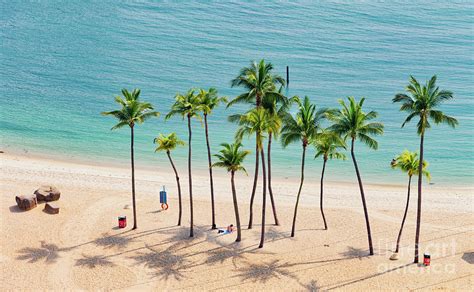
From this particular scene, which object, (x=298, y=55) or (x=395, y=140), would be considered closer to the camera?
(x=395, y=140)

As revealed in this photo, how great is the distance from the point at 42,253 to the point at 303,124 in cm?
2176

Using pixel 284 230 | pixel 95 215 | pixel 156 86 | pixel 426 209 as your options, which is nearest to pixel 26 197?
pixel 95 215

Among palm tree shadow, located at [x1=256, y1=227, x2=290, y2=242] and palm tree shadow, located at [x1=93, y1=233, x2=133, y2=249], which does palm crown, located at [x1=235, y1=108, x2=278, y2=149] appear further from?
palm tree shadow, located at [x1=93, y1=233, x2=133, y2=249]

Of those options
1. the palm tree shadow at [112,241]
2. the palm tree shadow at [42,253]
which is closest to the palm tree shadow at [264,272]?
the palm tree shadow at [112,241]

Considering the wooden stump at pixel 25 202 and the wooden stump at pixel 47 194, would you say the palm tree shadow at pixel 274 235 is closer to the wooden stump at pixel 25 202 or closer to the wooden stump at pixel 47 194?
the wooden stump at pixel 47 194

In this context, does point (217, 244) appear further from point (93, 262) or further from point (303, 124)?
point (303, 124)

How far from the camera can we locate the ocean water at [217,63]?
74125mm

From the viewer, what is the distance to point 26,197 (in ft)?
160

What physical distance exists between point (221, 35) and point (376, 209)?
235ft

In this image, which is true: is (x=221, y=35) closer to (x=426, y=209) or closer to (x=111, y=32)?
(x=111, y=32)

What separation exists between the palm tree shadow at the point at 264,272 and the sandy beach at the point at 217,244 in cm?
7

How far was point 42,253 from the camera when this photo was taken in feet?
135

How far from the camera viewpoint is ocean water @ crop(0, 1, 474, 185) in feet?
243

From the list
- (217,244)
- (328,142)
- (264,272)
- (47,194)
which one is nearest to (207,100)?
(328,142)
